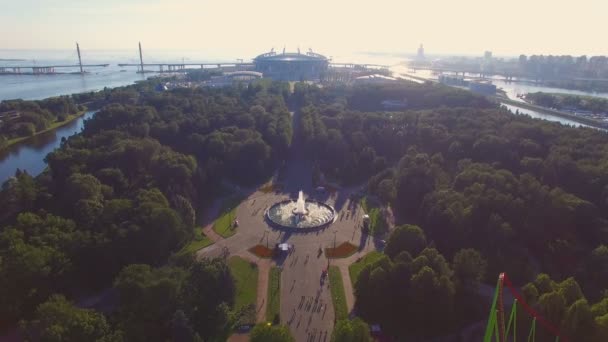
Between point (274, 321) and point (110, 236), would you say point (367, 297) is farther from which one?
point (110, 236)

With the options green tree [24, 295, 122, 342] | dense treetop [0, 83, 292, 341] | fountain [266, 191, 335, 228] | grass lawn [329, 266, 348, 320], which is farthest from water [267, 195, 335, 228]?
green tree [24, 295, 122, 342]

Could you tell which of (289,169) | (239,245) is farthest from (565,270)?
(289,169)

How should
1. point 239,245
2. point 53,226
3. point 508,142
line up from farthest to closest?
point 508,142 → point 239,245 → point 53,226

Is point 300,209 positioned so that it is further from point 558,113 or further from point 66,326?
point 558,113

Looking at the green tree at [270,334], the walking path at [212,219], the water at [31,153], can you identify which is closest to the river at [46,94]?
the water at [31,153]

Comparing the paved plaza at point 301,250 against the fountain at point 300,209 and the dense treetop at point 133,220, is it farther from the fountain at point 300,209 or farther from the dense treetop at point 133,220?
the dense treetop at point 133,220

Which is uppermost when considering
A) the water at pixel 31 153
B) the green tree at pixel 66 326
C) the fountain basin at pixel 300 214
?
the green tree at pixel 66 326
